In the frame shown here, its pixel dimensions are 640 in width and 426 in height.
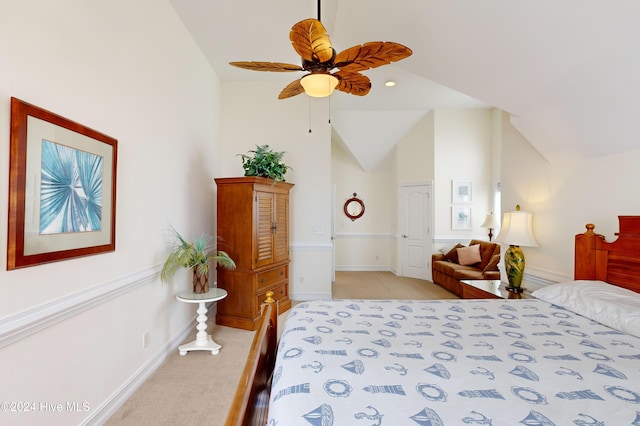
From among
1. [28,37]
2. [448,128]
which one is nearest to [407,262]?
[448,128]

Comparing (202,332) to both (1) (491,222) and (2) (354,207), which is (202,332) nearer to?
(2) (354,207)

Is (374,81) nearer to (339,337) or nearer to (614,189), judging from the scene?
(614,189)

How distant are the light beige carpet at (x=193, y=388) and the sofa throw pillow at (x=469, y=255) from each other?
12.7 feet

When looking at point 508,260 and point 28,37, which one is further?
point 508,260

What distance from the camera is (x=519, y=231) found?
9.36 ft

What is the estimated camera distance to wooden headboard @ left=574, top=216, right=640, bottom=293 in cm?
200

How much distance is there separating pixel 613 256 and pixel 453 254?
337cm

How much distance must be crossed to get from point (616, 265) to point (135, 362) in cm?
361

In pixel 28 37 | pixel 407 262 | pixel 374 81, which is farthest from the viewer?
pixel 407 262

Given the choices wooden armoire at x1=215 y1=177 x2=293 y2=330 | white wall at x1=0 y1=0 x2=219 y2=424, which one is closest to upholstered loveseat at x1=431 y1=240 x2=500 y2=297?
wooden armoire at x1=215 y1=177 x2=293 y2=330

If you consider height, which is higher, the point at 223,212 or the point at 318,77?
the point at 318,77

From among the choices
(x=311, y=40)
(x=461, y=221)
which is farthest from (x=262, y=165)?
(x=461, y=221)

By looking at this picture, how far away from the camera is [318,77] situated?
6.55ft

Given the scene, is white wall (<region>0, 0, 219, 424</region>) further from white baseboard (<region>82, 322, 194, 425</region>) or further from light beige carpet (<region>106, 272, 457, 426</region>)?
light beige carpet (<region>106, 272, 457, 426</region>)
